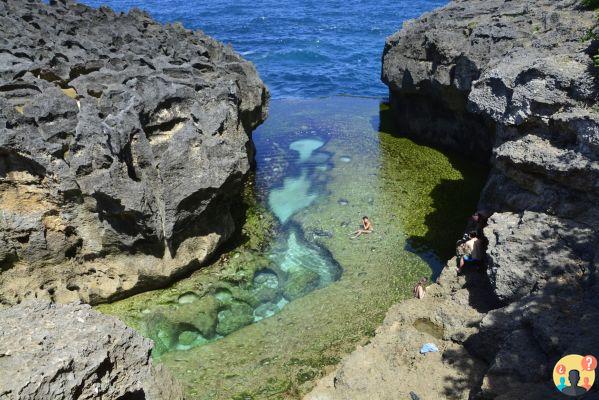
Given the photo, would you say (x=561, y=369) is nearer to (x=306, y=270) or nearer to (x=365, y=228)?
(x=306, y=270)

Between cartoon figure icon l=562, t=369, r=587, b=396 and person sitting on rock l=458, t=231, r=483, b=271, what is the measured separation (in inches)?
231

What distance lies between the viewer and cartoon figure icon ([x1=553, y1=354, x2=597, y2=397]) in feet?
21.5

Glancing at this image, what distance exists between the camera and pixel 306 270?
1523 cm

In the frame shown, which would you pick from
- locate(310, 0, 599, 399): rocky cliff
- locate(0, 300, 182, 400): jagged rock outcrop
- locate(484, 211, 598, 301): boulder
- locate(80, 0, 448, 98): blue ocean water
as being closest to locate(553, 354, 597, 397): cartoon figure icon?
locate(310, 0, 599, 399): rocky cliff

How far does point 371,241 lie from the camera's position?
16.3m

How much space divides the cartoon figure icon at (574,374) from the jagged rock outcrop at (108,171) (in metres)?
9.56

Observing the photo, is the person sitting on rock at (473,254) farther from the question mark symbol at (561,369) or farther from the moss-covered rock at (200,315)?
the moss-covered rock at (200,315)

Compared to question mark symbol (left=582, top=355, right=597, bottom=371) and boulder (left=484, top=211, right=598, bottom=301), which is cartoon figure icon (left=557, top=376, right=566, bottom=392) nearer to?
question mark symbol (left=582, top=355, right=597, bottom=371)

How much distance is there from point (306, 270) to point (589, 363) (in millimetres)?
9268

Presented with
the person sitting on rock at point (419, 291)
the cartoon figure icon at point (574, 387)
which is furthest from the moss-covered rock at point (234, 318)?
the cartoon figure icon at point (574, 387)

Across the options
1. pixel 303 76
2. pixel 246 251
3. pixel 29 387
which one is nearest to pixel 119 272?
pixel 246 251

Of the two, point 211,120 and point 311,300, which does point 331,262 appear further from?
point 211,120

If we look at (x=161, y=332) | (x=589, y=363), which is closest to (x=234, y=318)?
(x=161, y=332)

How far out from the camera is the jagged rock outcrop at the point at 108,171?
12.4m
